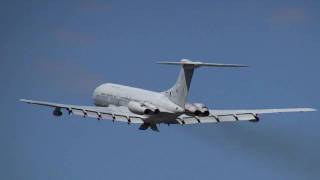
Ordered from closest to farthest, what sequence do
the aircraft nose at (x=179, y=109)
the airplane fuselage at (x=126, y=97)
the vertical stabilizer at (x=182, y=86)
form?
the aircraft nose at (x=179, y=109), the vertical stabilizer at (x=182, y=86), the airplane fuselage at (x=126, y=97)

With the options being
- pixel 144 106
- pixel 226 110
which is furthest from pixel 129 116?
pixel 226 110

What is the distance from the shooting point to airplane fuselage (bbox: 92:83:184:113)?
14275cm

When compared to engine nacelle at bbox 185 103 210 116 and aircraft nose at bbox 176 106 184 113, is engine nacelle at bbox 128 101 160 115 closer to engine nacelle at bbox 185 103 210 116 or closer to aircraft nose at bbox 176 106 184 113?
aircraft nose at bbox 176 106 184 113

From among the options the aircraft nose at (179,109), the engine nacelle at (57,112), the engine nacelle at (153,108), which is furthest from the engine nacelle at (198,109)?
the engine nacelle at (57,112)

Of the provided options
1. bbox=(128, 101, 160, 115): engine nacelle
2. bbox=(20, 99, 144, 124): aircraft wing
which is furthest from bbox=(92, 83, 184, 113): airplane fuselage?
bbox=(20, 99, 144, 124): aircraft wing

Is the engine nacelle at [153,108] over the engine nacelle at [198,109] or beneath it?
over

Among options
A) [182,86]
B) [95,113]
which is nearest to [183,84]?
[182,86]

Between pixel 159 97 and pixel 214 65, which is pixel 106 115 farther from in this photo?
pixel 214 65

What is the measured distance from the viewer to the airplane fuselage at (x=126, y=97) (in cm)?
14275

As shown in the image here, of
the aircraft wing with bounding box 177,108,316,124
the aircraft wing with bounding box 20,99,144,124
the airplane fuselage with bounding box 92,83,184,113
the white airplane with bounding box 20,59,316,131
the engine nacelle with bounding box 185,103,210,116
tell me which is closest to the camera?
the engine nacelle with bounding box 185,103,210,116

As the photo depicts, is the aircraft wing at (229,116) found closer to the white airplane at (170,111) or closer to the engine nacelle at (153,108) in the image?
the white airplane at (170,111)

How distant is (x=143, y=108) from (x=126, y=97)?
40.7 ft

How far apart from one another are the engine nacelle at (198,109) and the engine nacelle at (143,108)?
4.47 m

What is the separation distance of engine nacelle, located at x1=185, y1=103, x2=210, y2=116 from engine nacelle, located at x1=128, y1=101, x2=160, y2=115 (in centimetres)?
447
